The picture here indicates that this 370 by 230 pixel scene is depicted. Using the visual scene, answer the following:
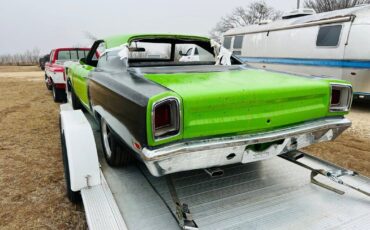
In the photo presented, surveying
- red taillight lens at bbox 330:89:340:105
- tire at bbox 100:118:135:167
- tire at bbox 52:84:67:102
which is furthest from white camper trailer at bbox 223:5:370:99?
tire at bbox 52:84:67:102

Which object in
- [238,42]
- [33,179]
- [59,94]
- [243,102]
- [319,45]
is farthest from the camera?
[238,42]

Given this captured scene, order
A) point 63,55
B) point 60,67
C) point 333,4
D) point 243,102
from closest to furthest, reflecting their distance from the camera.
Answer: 1. point 243,102
2. point 60,67
3. point 63,55
4. point 333,4

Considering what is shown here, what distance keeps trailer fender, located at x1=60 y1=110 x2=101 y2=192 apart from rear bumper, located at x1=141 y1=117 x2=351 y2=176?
732mm

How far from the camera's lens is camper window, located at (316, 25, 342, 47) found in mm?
7691

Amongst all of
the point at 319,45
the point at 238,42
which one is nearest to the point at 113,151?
the point at 319,45

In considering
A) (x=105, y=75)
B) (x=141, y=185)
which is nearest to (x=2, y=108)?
(x=105, y=75)

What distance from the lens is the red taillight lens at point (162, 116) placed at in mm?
2070

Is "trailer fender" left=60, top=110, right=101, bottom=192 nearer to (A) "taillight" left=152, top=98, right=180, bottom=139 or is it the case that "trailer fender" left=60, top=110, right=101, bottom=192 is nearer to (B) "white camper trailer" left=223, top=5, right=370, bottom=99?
(A) "taillight" left=152, top=98, right=180, bottom=139

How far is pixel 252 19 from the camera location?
3362 cm

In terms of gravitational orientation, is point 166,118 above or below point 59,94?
above

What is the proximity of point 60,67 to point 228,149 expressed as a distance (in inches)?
280

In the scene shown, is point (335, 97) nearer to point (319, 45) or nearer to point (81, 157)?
point (81, 157)

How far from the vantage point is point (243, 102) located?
221 centimetres

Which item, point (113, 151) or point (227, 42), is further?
point (227, 42)
